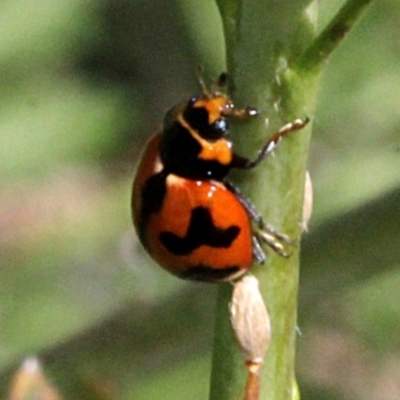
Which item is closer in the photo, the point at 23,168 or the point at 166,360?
the point at 166,360

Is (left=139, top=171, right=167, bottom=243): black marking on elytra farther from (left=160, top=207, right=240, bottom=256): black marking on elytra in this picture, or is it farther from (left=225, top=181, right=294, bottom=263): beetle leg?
(left=225, top=181, right=294, bottom=263): beetle leg

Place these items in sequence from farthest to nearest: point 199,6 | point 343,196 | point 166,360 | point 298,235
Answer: point 199,6, point 166,360, point 343,196, point 298,235

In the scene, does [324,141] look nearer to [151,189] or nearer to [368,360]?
[368,360]

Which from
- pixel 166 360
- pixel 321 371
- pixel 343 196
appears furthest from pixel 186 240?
pixel 321 371

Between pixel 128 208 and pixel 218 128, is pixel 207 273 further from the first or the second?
pixel 128 208

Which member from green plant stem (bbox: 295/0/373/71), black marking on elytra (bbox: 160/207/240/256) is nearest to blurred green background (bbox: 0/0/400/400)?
black marking on elytra (bbox: 160/207/240/256)

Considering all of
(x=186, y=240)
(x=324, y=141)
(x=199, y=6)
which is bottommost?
(x=324, y=141)

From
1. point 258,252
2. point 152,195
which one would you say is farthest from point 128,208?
point 258,252
